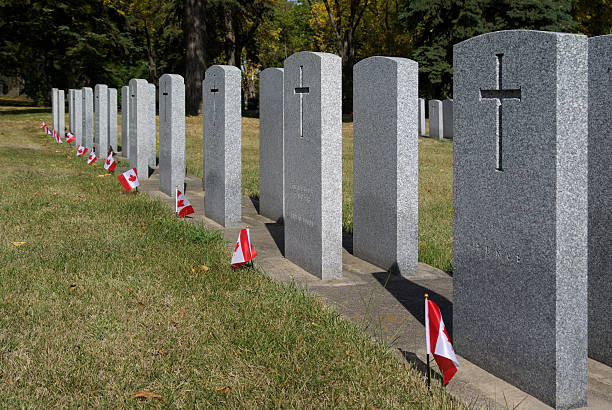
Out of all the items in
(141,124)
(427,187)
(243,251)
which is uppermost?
(141,124)

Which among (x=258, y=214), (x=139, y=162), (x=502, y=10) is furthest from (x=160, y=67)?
(x=258, y=214)

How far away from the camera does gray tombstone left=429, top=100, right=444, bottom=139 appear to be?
94.2 ft

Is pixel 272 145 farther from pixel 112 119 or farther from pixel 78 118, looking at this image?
pixel 78 118

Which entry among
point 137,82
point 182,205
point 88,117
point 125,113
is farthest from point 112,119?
point 182,205

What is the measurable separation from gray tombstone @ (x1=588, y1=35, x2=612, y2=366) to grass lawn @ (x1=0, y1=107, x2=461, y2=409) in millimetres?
1337

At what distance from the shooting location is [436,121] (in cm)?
2886

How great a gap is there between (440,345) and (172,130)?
8.65 m

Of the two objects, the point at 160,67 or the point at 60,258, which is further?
the point at 160,67

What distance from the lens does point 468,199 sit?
4.34m

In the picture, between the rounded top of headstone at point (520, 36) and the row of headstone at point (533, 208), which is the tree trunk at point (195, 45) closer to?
the row of headstone at point (533, 208)

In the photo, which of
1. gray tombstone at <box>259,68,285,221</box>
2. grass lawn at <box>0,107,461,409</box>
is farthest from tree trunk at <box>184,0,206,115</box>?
grass lawn at <box>0,107,461,409</box>

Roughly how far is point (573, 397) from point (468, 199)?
1289mm

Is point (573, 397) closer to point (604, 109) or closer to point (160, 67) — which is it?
point (604, 109)

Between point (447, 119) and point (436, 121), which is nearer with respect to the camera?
point (436, 121)
